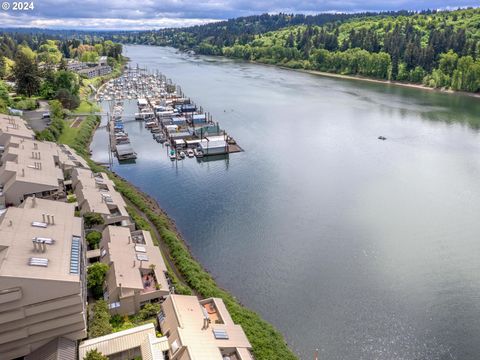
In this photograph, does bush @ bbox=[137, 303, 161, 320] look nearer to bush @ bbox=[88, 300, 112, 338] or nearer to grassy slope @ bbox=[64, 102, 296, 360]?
bush @ bbox=[88, 300, 112, 338]

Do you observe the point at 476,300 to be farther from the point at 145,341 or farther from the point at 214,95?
the point at 214,95

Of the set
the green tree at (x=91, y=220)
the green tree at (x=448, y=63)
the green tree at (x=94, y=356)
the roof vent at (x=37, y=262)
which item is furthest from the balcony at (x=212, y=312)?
the green tree at (x=448, y=63)

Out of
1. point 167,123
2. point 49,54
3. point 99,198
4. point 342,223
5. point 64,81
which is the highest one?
point 49,54

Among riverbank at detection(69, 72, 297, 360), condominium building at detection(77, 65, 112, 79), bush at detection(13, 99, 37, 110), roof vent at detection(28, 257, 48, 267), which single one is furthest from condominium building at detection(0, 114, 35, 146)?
condominium building at detection(77, 65, 112, 79)

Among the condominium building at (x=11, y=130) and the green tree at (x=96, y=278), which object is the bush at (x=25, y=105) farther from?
the green tree at (x=96, y=278)

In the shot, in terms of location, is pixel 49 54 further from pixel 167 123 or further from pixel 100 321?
pixel 100 321

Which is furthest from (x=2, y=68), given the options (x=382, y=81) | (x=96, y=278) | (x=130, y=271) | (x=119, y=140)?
(x=382, y=81)
